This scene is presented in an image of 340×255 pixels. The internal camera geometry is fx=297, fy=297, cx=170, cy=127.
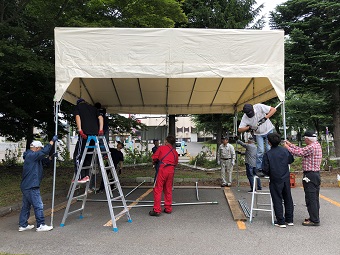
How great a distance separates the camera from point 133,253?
4406mm

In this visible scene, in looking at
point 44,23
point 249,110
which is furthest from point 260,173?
point 44,23

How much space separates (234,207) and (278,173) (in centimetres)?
196

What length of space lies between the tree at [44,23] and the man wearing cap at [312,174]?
288 inches

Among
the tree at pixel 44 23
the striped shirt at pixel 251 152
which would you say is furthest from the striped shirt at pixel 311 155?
the tree at pixel 44 23

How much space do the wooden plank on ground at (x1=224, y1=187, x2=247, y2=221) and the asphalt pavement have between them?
0.14 metres

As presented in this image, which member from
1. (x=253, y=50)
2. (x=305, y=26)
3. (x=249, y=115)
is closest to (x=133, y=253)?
(x=249, y=115)

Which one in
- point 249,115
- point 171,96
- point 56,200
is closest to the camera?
point 249,115

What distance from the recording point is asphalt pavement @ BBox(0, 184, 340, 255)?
456 centimetres

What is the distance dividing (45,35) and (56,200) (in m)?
5.78

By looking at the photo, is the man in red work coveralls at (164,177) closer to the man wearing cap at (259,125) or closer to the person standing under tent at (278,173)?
the man wearing cap at (259,125)

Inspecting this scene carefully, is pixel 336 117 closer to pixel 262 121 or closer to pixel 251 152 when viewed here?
pixel 251 152

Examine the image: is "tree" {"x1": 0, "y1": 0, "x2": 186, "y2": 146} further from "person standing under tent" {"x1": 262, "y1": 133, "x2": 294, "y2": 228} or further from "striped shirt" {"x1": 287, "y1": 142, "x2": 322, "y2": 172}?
"striped shirt" {"x1": 287, "y1": 142, "x2": 322, "y2": 172}

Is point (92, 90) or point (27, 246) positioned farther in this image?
point (92, 90)

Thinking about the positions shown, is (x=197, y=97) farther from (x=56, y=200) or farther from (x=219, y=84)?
(x=56, y=200)
